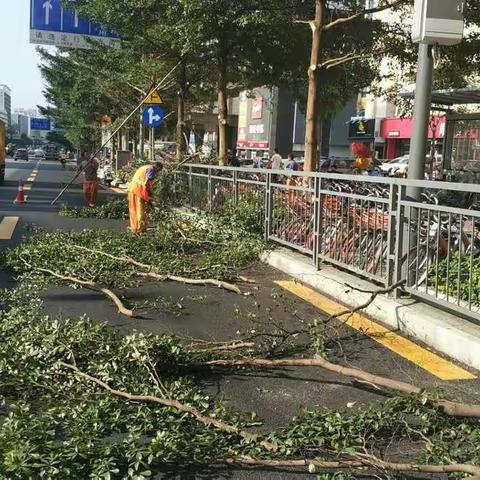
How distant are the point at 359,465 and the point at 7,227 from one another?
11189 mm

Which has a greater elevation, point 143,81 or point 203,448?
point 143,81

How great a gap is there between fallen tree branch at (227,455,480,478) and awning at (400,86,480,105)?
33.9 ft

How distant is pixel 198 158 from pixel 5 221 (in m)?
5.40

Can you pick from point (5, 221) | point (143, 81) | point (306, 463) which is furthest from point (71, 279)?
point (143, 81)

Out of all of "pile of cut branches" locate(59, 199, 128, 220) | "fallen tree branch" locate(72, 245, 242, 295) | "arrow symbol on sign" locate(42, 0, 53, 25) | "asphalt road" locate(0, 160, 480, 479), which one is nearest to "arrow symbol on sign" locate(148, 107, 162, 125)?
"pile of cut branches" locate(59, 199, 128, 220)

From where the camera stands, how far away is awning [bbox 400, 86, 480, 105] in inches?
493

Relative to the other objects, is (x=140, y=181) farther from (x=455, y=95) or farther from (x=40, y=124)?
(x=40, y=124)

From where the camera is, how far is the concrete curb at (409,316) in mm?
5199

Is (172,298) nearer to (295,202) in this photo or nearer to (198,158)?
(295,202)

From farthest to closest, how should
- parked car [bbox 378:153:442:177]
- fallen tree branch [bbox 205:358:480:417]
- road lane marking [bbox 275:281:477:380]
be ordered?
parked car [bbox 378:153:442:177] < road lane marking [bbox 275:281:477:380] < fallen tree branch [bbox 205:358:480:417]

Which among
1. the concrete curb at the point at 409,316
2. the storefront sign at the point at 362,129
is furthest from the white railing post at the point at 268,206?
the storefront sign at the point at 362,129

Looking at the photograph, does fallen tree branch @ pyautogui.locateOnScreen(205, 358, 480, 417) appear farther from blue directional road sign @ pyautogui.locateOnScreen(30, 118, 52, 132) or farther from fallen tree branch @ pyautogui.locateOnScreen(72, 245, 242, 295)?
blue directional road sign @ pyautogui.locateOnScreen(30, 118, 52, 132)

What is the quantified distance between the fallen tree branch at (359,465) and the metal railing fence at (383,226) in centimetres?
238

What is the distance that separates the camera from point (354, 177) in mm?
7219
